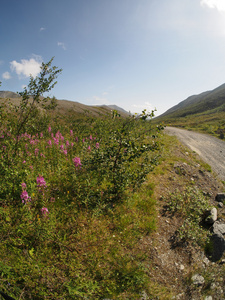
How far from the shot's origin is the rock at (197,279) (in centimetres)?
380

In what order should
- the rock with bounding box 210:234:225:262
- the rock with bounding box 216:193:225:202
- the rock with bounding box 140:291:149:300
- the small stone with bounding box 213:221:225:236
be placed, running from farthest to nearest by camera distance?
the rock with bounding box 216:193:225:202, the small stone with bounding box 213:221:225:236, the rock with bounding box 210:234:225:262, the rock with bounding box 140:291:149:300

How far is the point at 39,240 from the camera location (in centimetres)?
344

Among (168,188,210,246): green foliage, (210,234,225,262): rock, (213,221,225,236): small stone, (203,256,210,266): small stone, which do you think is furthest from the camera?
(213,221,225,236): small stone

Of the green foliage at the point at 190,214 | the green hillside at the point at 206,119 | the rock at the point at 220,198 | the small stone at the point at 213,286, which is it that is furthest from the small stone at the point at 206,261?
the green hillside at the point at 206,119

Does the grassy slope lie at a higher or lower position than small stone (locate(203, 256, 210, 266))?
higher

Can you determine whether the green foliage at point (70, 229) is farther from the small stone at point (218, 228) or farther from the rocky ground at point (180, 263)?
the small stone at point (218, 228)

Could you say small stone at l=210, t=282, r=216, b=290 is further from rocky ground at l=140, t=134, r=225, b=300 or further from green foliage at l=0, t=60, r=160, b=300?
green foliage at l=0, t=60, r=160, b=300

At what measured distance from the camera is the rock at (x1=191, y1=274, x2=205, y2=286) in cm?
380

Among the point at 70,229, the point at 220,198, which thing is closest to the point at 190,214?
the point at 220,198

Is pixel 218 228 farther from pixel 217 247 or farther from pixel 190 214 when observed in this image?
pixel 190 214

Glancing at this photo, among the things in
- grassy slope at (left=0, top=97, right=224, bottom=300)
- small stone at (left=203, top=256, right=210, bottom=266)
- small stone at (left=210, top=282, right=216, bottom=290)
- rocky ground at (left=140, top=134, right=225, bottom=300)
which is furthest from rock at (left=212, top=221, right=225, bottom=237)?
small stone at (left=210, top=282, right=216, bottom=290)

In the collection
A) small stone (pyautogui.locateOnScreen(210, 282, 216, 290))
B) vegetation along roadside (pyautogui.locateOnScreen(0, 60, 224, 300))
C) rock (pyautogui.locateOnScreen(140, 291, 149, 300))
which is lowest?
small stone (pyautogui.locateOnScreen(210, 282, 216, 290))

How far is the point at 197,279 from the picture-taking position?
3.89 meters

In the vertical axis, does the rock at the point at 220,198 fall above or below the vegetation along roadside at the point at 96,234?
below
